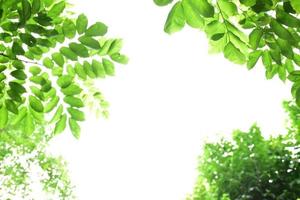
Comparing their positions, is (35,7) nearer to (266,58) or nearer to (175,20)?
(175,20)

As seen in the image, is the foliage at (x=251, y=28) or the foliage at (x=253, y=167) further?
the foliage at (x=253, y=167)

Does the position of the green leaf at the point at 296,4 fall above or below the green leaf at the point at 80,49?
above

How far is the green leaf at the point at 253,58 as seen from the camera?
2057 mm

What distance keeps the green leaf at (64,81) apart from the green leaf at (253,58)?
1010mm

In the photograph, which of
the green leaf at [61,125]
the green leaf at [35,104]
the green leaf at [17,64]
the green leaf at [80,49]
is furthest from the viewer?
the green leaf at [61,125]

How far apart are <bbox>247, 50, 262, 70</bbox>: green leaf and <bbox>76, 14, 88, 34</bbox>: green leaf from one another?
0.84m

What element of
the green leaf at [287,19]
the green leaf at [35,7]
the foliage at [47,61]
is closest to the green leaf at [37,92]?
the foliage at [47,61]

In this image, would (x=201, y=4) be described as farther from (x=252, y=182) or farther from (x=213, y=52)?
(x=252, y=182)

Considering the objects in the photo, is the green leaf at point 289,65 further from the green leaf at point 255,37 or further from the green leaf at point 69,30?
the green leaf at point 69,30

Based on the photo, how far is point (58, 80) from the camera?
237 centimetres

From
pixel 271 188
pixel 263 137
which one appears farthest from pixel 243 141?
pixel 271 188

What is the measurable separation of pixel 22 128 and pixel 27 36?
670mm

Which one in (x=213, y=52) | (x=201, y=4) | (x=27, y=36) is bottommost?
(x=27, y=36)

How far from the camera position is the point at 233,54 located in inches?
76.2
